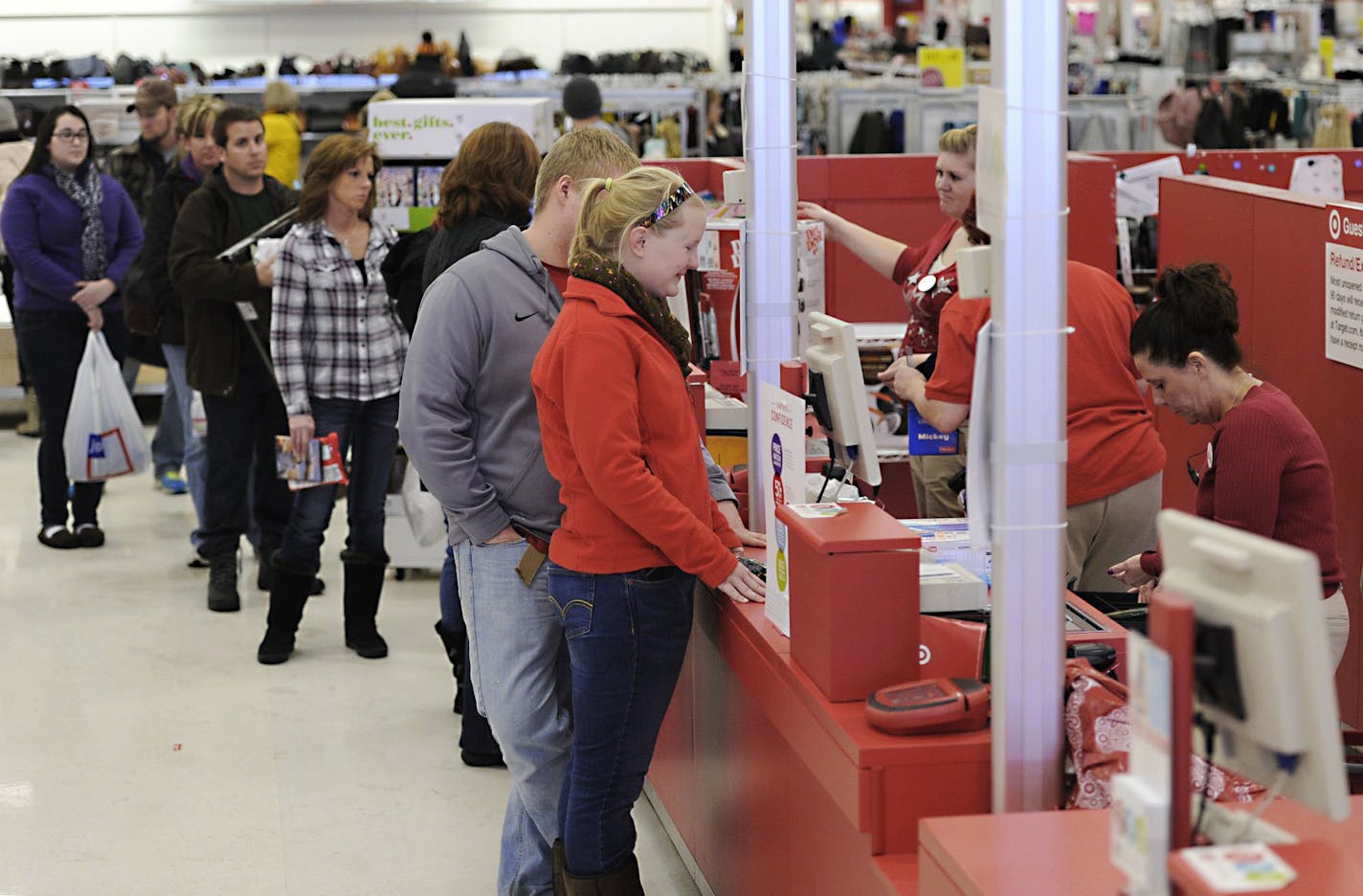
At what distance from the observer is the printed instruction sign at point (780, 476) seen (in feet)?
8.90

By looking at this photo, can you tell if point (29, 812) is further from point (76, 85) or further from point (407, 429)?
point (76, 85)

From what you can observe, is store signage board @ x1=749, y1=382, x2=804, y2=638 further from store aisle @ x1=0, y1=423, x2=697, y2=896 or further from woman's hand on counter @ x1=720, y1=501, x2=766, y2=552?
store aisle @ x1=0, y1=423, x2=697, y2=896

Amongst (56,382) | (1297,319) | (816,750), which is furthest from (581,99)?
(816,750)

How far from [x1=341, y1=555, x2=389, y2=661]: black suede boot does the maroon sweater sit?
296 centimetres

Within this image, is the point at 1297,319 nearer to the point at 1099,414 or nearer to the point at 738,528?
the point at 1099,414

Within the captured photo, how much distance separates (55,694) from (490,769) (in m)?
1.51

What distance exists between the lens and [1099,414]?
3.69m

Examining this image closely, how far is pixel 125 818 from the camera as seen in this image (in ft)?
13.7

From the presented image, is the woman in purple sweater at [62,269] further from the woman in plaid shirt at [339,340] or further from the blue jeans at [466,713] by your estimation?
Result: the blue jeans at [466,713]

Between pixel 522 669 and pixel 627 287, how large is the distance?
0.79 m

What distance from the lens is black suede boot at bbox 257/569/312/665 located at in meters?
5.29

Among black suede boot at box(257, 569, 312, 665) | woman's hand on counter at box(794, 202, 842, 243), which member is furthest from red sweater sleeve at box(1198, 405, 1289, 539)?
black suede boot at box(257, 569, 312, 665)

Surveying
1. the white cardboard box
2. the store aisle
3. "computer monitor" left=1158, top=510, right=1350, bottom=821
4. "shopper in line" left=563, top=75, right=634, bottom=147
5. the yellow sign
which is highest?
the yellow sign

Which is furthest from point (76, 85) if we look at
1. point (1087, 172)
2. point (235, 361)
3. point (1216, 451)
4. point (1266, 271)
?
point (1216, 451)
